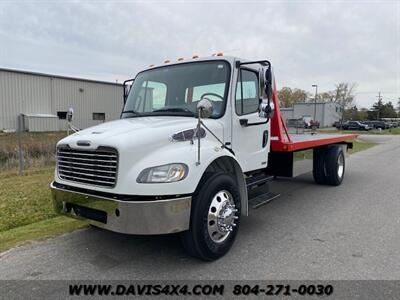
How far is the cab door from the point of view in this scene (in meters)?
4.93

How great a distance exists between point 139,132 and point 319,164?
592 centimetres

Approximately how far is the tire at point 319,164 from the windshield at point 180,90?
4.40 metres

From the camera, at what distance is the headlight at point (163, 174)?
358 cm

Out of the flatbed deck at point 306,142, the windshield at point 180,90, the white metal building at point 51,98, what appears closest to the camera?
the windshield at point 180,90

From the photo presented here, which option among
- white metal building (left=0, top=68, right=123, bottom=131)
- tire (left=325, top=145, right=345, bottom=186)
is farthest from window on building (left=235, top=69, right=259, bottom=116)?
white metal building (left=0, top=68, right=123, bottom=131)

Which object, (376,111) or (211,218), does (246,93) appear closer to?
(211,218)

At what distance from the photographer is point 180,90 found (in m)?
5.02

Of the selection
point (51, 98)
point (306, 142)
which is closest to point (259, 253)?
point (306, 142)

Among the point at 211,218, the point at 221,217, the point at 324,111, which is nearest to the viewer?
the point at 211,218

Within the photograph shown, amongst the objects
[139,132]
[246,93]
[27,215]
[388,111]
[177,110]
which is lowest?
[27,215]

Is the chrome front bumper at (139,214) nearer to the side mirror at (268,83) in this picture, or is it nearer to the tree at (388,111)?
the side mirror at (268,83)

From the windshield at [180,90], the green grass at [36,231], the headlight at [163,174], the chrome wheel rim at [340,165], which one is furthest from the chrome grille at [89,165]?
the chrome wheel rim at [340,165]

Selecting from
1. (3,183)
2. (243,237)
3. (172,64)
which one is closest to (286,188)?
(243,237)

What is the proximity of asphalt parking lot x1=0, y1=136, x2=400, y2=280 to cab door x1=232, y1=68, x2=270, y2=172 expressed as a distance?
3.50 ft
